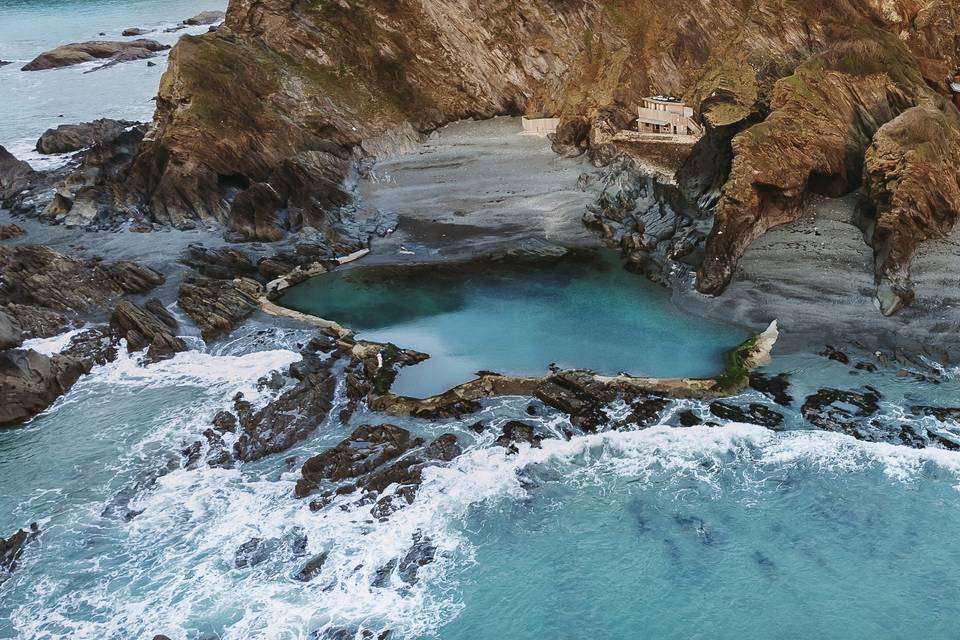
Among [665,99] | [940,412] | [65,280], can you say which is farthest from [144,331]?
[665,99]

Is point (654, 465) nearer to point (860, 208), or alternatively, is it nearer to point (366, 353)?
point (366, 353)

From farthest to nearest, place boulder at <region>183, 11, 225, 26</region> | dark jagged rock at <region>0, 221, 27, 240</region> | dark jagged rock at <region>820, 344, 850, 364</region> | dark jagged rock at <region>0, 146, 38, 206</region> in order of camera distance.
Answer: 1. boulder at <region>183, 11, 225, 26</region>
2. dark jagged rock at <region>0, 146, 38, 206</region>
3. dark jagged rock at <region>0, 221, 27, 240</region>
4. dark jagged rock at <region>820, 344, 850, 364</region>

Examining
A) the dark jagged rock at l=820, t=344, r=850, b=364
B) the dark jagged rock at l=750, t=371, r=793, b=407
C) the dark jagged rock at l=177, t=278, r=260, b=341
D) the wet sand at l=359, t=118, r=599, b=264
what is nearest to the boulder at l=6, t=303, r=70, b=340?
the dark jagged rock at l=177, t=278, r=260, b=341

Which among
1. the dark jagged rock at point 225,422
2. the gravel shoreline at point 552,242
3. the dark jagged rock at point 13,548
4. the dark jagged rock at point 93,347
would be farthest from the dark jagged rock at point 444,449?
the dark jagged rock at point 93,347

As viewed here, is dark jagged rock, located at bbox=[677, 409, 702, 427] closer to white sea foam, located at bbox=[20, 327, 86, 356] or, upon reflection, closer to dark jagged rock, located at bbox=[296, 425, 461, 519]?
dark jagged rock, located at bbox=[296, 425, 461, 519]

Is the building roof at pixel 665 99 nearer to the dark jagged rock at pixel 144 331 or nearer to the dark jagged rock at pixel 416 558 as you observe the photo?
the dark jagged rock at pixel 144 331

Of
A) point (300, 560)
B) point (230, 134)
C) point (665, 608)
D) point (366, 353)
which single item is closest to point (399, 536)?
point (300, 560)
